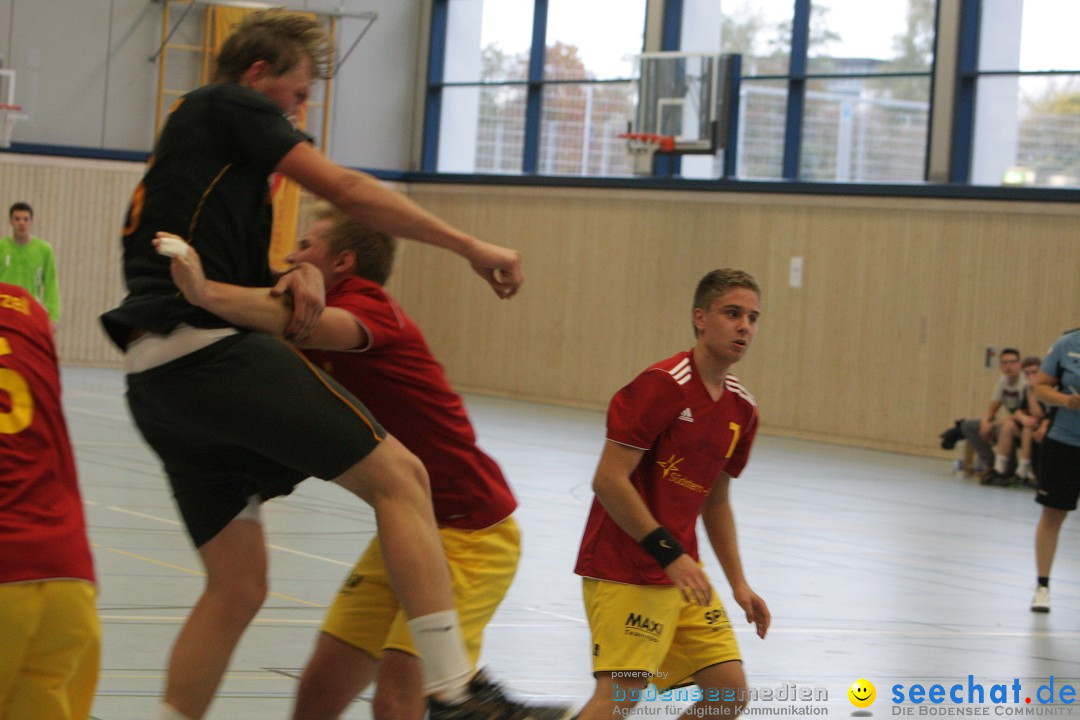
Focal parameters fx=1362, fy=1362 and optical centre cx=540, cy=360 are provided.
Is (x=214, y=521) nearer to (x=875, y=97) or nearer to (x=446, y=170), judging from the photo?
(x=875, y=97)

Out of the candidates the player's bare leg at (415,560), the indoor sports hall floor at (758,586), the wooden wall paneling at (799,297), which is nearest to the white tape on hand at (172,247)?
the player's bare leg at (415,560)

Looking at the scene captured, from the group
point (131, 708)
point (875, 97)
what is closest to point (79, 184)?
point (875, 97)

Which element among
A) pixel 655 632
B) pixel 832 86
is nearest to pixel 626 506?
pixel 655 632

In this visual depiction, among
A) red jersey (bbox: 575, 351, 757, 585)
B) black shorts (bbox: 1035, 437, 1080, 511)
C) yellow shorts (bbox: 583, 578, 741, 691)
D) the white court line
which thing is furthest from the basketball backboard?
yellow shorts (bbox: 583, 578, 741, 691)

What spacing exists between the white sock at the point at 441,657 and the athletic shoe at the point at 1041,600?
538 centimetres

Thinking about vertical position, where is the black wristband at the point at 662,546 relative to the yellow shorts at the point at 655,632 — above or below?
above

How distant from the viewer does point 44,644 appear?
8.33ft

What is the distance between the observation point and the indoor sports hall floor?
536 centimetres

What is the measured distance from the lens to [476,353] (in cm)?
2259

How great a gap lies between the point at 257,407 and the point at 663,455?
1295 millimetres

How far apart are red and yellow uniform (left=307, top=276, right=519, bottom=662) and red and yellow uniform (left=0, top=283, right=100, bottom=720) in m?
1.16

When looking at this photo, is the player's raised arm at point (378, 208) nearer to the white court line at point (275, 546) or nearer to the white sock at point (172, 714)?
the white sock at point (172, 714)

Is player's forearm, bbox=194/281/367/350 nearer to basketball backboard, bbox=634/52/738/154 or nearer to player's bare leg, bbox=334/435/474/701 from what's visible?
player's bare leg, bbox=334/435/474/701

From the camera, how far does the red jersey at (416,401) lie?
366 cm
